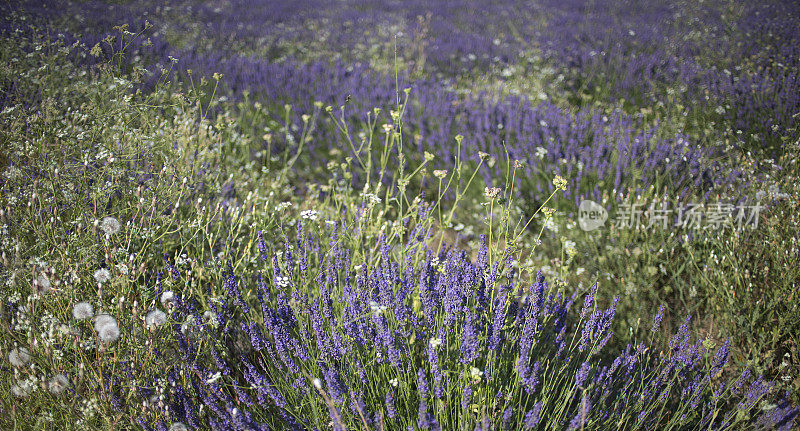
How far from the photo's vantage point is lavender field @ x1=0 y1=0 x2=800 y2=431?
1415mm

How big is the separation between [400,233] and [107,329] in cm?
101

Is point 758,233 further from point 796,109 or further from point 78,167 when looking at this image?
point 78,167

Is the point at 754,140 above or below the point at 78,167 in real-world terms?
below

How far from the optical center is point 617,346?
2.31 m

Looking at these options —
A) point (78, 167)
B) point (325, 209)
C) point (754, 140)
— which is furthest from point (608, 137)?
point (78, 167)

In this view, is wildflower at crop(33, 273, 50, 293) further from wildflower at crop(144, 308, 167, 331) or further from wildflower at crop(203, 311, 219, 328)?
wildflower at crop(203, 311, 219, 328)

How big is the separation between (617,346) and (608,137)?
1.50 meters

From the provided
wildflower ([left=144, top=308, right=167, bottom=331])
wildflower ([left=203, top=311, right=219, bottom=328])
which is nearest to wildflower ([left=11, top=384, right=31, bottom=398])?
wildflower ([left=144, top=308, right=167, bottom=331])

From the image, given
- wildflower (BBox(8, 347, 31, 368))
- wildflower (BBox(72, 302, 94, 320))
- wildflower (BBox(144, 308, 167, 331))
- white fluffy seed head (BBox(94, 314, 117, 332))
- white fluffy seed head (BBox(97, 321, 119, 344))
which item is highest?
wildflower (BBox(72, 302, 94, 320))

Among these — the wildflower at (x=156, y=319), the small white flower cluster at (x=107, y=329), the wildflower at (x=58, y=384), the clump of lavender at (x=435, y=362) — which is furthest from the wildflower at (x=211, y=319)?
the wildflower at (x=58, y=384)

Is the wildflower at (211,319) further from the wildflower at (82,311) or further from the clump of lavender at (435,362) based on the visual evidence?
the wildflower at (82,311)

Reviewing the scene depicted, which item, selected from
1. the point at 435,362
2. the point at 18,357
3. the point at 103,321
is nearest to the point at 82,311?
the point at 103,321

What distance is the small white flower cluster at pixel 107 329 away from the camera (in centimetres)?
122

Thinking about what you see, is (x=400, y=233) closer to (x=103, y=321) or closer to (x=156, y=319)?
(x=156, y=319)
